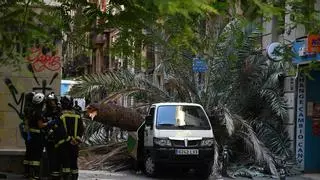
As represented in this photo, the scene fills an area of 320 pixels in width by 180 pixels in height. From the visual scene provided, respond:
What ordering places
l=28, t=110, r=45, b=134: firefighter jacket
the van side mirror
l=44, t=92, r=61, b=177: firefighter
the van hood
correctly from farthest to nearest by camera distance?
the van side mirror, the van hood, l=28, t=110, r=45, b=134: firefighter jacket, l=44, t=92, r=61, b=177: firefighter

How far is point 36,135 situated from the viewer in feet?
41.0

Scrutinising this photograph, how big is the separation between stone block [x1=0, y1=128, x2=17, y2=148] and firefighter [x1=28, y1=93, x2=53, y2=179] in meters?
1.12

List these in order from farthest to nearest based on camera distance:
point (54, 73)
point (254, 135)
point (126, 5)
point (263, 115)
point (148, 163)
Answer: point (263, 115)
point (254, 135)
point (148, 163)
point (54, 73)
point (126, 5)

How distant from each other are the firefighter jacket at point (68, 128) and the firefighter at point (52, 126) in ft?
0.79

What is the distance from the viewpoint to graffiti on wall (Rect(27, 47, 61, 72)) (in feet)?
44.5

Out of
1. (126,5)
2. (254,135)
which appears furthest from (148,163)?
(126,5)

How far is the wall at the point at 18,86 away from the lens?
13.4m

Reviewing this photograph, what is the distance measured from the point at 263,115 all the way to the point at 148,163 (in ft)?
15.1

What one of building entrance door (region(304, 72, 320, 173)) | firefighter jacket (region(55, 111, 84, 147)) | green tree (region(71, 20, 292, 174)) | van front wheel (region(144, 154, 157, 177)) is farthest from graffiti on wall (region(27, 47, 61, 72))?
building entrance door (region(304, 72, 320, 173))

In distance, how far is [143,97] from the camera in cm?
1992

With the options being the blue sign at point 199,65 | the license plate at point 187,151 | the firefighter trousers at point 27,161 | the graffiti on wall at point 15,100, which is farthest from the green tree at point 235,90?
the firefighter trousers at point 27,161

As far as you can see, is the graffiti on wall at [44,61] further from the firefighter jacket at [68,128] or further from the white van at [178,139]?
the white van at [178,139]

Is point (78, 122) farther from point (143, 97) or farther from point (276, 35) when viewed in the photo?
point (276, 35)

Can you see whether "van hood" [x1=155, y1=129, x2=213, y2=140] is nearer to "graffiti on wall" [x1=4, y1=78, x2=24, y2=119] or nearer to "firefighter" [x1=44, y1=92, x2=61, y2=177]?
"firefighter" [x1=44, y1=92, x2=61, y2=177]
